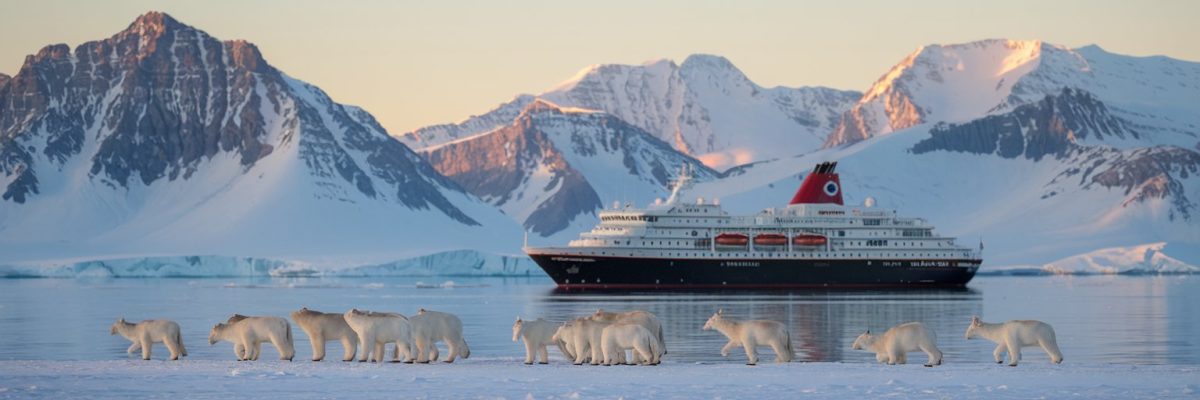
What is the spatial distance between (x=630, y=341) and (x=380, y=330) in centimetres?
460

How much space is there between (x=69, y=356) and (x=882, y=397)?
2020cm

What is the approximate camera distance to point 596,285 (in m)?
122

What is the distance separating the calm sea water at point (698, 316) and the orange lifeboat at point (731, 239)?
16.7 metres

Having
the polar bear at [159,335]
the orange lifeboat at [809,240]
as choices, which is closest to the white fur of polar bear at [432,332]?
the polar bear at [159,335]

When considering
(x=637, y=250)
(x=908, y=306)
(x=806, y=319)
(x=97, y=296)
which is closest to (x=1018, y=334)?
(x=806, y=319)

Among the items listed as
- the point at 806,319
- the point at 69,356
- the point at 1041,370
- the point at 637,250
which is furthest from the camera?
the point at 637,250

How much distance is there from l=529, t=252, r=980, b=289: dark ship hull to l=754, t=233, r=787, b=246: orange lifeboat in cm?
128

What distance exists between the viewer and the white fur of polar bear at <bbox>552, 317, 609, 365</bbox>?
1331 inches

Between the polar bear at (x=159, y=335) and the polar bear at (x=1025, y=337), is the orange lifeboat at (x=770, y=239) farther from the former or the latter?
the polar bear at (x=159, y=335)

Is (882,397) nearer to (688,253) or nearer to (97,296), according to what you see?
(97,296)

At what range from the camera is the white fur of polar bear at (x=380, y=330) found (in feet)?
110

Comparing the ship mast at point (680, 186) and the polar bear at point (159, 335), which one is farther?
Answer: the ship mast at point (680, 186)

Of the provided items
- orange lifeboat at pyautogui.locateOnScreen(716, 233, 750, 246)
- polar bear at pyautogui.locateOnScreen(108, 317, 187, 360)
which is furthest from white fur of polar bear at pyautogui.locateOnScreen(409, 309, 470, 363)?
orange lifeboat at pyautogui.locateOnScreen(716, 233, 750, 246)

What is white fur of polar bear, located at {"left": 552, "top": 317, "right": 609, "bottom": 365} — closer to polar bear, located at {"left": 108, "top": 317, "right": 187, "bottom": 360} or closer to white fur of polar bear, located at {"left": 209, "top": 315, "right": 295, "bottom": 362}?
white fur of polar bear, located at {"left": 209, "top": 315, "right": 295, "bottom": 362}
